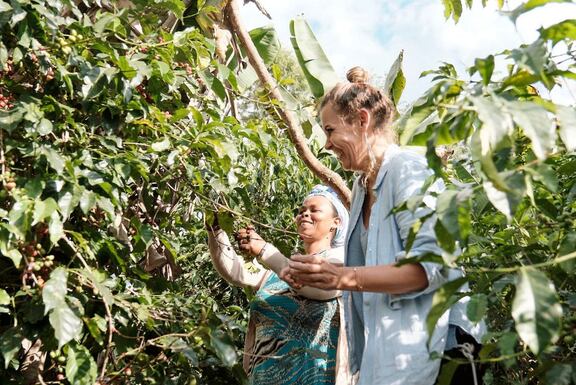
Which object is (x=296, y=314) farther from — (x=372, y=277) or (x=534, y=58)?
(x=534, y=58)

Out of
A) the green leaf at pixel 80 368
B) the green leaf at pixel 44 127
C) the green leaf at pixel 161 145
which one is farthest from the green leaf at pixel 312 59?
the green leaf at pixel 80 368

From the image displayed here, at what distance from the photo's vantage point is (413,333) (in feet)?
5.19

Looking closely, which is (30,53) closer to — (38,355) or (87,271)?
(87,271)

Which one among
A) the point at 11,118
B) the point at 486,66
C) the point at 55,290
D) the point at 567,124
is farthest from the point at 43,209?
the point at 567,124

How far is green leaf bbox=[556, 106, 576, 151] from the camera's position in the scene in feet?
3.27

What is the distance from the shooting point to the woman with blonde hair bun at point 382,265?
1.56 m

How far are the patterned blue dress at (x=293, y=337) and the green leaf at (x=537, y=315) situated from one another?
1.41 meters

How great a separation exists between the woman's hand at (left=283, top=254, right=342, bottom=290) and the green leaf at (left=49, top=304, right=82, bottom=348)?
47 cm

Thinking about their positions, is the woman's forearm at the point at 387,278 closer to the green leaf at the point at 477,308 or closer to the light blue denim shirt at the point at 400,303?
the light blue denim shirt at the point at 400,303

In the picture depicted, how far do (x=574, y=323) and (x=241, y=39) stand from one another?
1721mm

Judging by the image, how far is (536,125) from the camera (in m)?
0.96

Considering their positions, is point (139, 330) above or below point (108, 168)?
below

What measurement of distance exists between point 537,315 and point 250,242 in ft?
5.01

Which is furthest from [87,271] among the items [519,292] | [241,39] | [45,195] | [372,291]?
[241,39]
